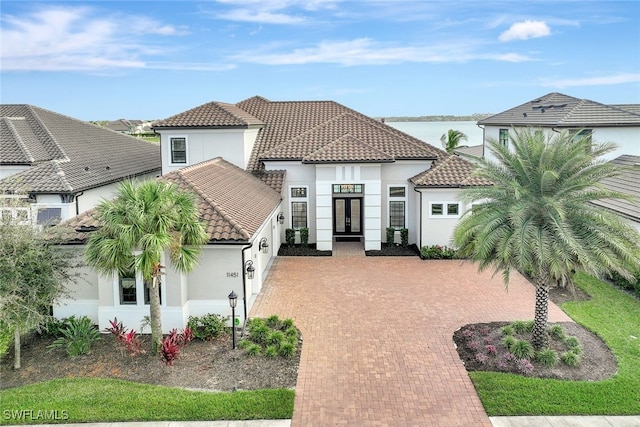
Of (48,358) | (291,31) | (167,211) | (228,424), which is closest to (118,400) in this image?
(228,424)

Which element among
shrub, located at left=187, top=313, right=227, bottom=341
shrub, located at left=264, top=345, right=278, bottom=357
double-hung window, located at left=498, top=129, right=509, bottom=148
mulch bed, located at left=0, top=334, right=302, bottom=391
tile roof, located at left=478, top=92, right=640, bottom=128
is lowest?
mulch bed, located at left=0, top=334, right=302, bottom=391

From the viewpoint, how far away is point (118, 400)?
392 inches

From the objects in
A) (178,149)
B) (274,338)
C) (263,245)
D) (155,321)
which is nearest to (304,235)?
(263,245)

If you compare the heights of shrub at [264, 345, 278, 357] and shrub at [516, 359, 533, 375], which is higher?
shrub at [264, 345, 278, 357]

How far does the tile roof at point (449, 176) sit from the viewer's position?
818 inches

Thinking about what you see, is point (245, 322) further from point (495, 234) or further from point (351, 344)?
point (495, 234)

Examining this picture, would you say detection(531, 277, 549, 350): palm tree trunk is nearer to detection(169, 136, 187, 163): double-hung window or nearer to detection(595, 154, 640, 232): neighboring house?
detection(595, 154, 640, 232): neighboring house

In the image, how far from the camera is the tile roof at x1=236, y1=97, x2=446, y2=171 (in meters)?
22.3

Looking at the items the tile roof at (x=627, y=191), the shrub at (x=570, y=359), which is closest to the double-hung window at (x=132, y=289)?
the shrub at (x=570, y=359)

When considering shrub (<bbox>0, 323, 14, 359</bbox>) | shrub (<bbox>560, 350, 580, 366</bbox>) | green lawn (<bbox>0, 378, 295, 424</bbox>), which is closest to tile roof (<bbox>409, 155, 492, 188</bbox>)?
shrub (<bbox>560, 350, 580, 366</bbox>)

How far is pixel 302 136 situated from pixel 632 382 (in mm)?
17462

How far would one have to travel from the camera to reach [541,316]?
1195 cm

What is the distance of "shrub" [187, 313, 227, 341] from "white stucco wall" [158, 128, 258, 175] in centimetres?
1114

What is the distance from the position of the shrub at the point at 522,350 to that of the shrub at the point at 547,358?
0.18m
